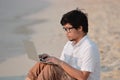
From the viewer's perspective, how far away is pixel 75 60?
13.7ft

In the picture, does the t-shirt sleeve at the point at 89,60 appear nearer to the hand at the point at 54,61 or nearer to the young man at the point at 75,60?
the young man at the point at 75,60

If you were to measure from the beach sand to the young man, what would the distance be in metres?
2.33

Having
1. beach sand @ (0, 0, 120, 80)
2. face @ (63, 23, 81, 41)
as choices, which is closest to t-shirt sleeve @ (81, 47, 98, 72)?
face @ (63, 23, 81, 41)

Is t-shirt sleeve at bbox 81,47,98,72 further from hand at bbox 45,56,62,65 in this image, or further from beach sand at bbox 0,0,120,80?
beach sand at bbox 0,0,120,80

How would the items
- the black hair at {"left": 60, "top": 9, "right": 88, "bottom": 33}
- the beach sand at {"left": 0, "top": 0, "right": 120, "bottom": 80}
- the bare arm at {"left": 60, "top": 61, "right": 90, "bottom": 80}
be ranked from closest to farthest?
the bare arm at {"left": 60, "top": 61, "right": 90, "bottom": 80}
the black hair at {"left": 60, "top": 9, "right": 88, "bottom": 33}
the beach sand at {"left": 0, "top": 0, "right": 120, "bottom": 80}

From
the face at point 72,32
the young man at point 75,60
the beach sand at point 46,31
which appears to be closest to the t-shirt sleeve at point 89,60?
the young man at point 75,60

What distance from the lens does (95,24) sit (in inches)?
376

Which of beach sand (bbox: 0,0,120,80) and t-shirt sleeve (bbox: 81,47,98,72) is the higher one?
t-shirt sleeve (bbox: 81,47,98,72)

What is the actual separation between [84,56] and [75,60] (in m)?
0.17

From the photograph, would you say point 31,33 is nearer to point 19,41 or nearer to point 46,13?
point 19,41

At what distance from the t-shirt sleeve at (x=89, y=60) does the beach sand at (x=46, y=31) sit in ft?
8.03

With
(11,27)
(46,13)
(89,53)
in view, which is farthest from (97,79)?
(46,13)

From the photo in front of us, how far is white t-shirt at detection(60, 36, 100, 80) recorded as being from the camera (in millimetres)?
3998

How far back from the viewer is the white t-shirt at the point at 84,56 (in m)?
4.00
